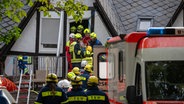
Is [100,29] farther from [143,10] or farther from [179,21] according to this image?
[179,21]

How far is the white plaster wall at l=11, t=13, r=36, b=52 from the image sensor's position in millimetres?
22719

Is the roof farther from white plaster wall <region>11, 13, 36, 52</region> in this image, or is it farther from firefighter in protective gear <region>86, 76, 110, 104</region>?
firefighter in protective gear <region>86, 76, 110, 104</region>

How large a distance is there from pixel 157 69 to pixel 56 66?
12649 millimetres

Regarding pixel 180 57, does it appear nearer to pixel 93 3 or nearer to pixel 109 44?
pixel 109 44

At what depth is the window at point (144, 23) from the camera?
Answer: 24.5 meters

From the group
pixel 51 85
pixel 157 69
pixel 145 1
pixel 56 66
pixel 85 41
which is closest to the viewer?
pixel 157 69

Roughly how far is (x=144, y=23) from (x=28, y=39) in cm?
548

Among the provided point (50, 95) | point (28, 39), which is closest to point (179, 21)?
point (28, 39)

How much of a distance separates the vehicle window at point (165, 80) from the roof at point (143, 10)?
50.3 feet

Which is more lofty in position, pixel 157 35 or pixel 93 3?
pixel 93 3

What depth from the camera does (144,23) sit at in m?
24.9

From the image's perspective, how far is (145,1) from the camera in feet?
85.3

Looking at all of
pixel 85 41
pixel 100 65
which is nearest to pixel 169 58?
pixel 100 65

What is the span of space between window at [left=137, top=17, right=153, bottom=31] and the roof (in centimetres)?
15
